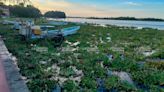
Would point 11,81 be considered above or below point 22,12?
above

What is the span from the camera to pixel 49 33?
21.2 m

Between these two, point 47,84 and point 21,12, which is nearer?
point 47,84

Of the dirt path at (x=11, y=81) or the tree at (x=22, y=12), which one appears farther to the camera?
the tree at (x=22, y=12)

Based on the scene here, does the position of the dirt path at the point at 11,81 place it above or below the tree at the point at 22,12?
above

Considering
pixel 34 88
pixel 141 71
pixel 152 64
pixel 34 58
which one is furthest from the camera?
pixel 34 58

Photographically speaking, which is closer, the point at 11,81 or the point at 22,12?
the point at 11,81

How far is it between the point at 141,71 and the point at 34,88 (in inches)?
183

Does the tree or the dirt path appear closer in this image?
the dirt path

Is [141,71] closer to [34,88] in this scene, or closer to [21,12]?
[34,88]

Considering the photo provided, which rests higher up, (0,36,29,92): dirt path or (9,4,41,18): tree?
(0,36,29,92): dirt path

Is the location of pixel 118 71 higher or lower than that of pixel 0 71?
lower

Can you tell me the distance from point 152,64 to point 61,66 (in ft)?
13.7

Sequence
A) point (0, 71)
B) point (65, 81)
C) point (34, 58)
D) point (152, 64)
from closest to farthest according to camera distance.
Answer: point (0, 71)
point (65, 81)
point (152, 64)
point (34, 58)

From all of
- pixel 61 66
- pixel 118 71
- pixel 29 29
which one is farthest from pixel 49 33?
pixel 118 71
